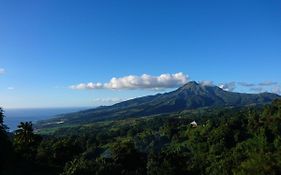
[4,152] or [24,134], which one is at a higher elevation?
[24,134]

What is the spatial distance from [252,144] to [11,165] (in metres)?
80.7

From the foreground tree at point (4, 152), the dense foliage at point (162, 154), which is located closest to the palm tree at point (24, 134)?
the dense foliage at point (162, 154)

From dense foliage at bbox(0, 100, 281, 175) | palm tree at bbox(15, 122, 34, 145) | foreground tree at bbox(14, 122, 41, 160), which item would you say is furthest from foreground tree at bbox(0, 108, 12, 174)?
palm tree at bbox(15, 122, 34, 145)

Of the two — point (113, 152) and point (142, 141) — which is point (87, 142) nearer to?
point (142, 141)

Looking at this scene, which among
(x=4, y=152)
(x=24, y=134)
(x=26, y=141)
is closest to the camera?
(x=4, y=152)

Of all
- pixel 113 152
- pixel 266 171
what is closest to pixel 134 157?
pixel 113 152

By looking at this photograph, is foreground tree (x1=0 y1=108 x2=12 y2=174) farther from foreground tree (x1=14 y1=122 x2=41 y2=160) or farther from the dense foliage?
foreground tree (x1=14 y1=122 x2=41 y2=160)

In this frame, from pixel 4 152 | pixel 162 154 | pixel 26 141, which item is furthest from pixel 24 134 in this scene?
pixel 162 154

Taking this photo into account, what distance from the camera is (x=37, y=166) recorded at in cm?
7862

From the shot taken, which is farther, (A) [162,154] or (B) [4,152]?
(A) [162,154]

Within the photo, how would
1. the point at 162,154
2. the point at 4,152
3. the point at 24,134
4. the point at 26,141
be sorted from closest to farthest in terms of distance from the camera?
the point at 4,152
the point at 162,154
the point at 24,134
the point at 26,141

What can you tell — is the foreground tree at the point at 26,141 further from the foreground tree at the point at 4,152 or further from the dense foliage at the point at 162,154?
the foreground tree at the point at 4,152

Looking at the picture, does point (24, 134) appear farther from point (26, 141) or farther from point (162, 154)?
point (162, 154)

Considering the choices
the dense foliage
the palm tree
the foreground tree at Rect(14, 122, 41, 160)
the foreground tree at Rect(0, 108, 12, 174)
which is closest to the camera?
the dense foliage
